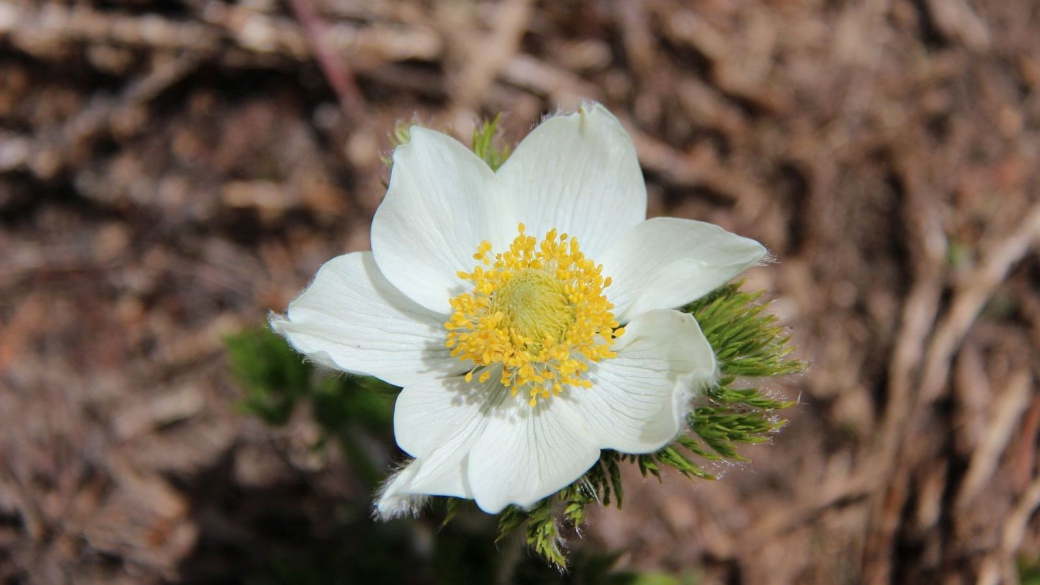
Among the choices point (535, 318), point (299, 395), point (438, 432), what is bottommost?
point (299, 395)

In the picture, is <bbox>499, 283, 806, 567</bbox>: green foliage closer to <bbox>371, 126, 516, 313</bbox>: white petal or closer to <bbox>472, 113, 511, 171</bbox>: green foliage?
<bbox>371, 126, 516, 313</bbox>: white petal

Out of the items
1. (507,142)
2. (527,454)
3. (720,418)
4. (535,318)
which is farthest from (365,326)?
(507,142)

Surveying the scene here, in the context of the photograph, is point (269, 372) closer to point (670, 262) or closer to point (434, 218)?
point (434, 218)

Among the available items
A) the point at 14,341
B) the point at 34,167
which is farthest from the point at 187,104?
the point at 14,341

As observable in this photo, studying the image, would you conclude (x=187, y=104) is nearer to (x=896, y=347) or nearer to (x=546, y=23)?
(x=546, y=23)

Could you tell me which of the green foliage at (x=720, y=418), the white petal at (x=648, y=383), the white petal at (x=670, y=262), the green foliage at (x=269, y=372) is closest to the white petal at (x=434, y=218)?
the white petal at (x=670, y=262)

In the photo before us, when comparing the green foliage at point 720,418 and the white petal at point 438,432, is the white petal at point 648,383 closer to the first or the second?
the green foliage at point 720,418
